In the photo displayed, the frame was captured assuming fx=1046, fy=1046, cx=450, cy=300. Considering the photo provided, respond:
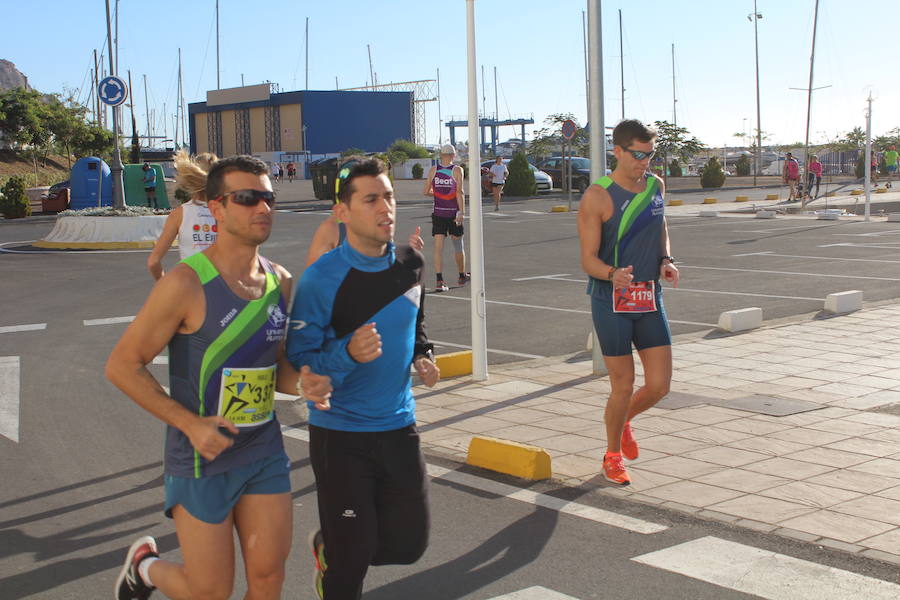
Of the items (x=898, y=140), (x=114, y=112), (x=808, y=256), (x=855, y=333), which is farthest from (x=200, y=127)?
(x=855, y=333)

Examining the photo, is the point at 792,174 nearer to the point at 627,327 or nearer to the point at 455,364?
the point at 455,364

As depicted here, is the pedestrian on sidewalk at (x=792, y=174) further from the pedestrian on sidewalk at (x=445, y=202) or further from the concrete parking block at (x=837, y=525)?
the concrete parking block at (x=837, y=525)

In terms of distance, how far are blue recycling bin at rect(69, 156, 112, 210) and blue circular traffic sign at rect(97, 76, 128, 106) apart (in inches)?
353

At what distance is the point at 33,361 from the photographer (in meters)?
10.4

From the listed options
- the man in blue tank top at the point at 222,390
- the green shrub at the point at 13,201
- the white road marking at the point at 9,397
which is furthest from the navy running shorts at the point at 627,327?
the green shrub at the point at 13,201

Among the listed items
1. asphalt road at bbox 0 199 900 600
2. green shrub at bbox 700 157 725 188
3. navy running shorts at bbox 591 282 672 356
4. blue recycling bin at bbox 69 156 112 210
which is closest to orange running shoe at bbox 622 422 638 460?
asphalt road at bbox 0 199 900 600

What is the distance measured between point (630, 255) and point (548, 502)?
1435 mm

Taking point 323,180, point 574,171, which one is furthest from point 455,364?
point 574,171

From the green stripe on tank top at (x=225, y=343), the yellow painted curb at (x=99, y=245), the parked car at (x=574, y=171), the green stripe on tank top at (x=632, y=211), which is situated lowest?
the yellow painted curb at (x=99, y=245)

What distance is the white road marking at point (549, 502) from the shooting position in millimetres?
5355

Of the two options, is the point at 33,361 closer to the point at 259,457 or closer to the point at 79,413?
the point at 79,413

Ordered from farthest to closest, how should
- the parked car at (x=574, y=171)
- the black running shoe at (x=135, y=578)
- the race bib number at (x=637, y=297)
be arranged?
1. the parked car at (x=574, y=171)
2. the race bib number at (x=637, y=297)
3. the black running shoe at (x=135, y=578)

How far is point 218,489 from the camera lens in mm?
3389

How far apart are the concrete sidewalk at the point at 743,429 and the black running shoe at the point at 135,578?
9.44 ft
